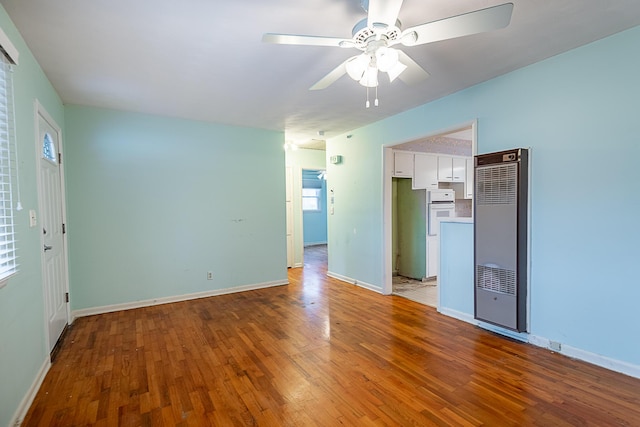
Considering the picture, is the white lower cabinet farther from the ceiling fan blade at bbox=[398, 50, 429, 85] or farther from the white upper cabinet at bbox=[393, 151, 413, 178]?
the ceiling fan blade at bbox=[398, 50, 429, 85]

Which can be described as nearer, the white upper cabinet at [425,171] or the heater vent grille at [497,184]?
the heater vent grille at [497,184]

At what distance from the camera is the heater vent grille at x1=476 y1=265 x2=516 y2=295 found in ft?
9.35

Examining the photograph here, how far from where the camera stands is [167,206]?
4.27 m

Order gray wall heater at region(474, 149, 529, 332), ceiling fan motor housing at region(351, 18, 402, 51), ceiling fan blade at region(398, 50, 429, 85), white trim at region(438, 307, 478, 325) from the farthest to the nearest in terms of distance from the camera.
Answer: white trim at region(438, 307, 478, 325), gray wall heater at region(474, 149, 529, 332), ceiling fan blade at region(398, 50, 429, 85), ceiling fan motor housing at region(351, 18, 402, 51)

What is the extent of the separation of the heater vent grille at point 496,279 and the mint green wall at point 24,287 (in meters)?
3.64

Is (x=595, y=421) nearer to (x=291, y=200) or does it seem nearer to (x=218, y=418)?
(x=218, y=418)

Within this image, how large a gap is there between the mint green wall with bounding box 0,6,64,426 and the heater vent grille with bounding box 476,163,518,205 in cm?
368

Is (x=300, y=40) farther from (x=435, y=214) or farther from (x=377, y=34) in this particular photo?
(x=435, y=214)

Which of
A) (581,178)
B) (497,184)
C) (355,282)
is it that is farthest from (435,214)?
(581,178)

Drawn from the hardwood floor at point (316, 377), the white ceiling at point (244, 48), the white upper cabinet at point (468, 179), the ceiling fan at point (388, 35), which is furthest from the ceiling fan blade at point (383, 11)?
the white upper cabinet at point (468, 179)

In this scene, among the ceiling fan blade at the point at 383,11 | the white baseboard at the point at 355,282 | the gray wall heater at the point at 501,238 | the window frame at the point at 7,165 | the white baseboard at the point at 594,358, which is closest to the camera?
the ceiling fan blade at the point at 383,11

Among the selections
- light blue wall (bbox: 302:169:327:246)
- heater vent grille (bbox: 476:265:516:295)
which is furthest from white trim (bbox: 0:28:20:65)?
light blue wall (bbox: 302:169:327:246)

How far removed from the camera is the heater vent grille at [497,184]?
2807mm

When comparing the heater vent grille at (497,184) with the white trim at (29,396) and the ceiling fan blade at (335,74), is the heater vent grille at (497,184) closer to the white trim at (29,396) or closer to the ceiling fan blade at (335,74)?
the ceiling fan blade at (335,74)
